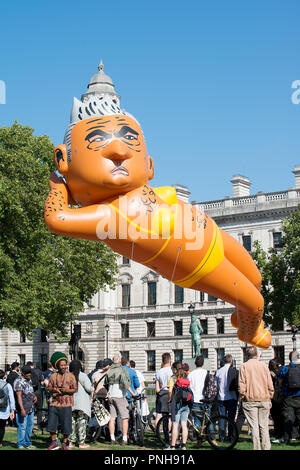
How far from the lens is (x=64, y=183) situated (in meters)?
11.5

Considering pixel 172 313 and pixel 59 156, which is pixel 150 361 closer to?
pixel 172 313

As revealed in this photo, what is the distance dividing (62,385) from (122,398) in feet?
6.69

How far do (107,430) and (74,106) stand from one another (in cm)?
789

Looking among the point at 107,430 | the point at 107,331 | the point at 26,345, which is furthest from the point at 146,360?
the point at 107,430

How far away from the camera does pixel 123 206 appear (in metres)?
11.0

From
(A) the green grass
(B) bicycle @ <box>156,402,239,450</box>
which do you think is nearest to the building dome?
(A) the green grass

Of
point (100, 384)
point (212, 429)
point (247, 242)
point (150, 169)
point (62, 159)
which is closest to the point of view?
point (62, 159)

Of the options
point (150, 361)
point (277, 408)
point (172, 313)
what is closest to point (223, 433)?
point (277, 408)

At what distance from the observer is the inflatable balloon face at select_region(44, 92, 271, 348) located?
10.9m

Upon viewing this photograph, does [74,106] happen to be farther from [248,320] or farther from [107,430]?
[107,430]

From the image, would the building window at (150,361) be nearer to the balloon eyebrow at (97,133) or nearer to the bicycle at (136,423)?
the bicycle at (136,423)

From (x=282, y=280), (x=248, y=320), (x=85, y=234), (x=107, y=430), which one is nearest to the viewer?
(x=85, y=234)

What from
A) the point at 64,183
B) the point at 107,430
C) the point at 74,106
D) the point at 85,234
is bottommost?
the point at 107,430

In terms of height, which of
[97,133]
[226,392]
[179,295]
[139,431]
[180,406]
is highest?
[179,295]
